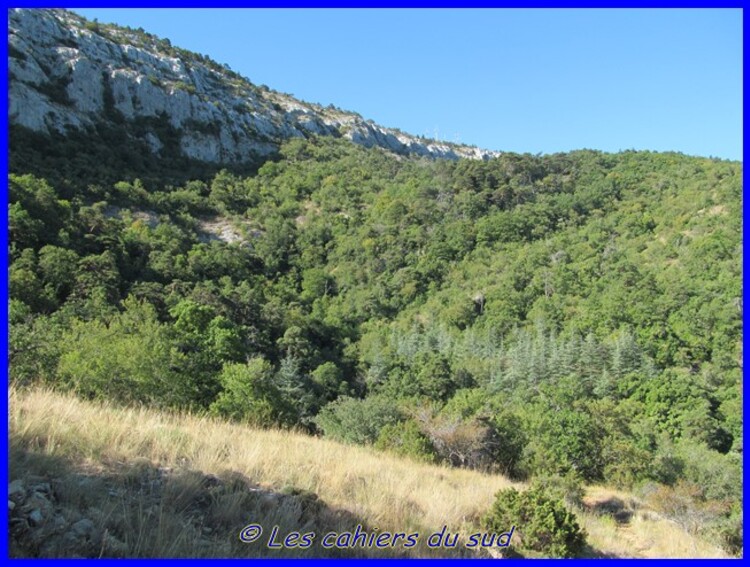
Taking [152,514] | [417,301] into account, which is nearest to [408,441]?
[152,514]

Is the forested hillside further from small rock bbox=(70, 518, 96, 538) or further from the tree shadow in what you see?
small rock bbox=(70, 518, 96, 538)

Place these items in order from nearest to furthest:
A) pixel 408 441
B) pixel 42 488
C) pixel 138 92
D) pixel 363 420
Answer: pixel 42 488 → pixel 408 441 → pixel 363 420 → pixel 138 92

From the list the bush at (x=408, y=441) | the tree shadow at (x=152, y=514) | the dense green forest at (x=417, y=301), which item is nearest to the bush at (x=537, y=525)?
the tree shadow at (x=152, y=514)

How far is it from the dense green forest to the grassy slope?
160 inches

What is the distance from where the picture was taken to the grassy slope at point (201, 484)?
3.09 m

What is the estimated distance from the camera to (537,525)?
448cm

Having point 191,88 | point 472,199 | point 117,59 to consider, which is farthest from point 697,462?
A: point 117,59

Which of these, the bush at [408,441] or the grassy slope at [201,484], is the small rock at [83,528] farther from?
the bush at [408,441]

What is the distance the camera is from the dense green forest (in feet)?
58.7

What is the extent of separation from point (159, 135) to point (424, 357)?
181 feet

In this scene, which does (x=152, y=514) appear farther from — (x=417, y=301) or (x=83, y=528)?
(x=417, y=301)

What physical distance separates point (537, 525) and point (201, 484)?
2.98 metres

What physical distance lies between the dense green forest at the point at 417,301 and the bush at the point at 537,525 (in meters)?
5.49

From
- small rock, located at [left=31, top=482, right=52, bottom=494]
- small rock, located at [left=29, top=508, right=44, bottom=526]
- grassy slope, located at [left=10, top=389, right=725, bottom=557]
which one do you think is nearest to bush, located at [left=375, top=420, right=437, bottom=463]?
grassy slope, located at [left=10, top=389, right=725, bottom=557]
